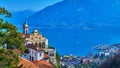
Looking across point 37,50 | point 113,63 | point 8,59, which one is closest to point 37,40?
point 37,50

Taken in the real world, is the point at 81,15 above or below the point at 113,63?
above

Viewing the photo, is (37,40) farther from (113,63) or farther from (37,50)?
(113,63)

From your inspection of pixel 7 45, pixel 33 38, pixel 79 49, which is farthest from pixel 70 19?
pixel 7 45

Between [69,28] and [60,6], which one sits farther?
[60,6]

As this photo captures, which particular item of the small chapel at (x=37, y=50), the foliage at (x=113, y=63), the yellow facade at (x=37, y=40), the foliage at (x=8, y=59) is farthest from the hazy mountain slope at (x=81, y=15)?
the foliage at (x=8, y=59)

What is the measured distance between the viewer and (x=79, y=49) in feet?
164

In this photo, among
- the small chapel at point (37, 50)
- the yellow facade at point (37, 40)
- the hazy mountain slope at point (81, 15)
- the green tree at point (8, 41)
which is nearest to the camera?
the green tree at point (8, 41)

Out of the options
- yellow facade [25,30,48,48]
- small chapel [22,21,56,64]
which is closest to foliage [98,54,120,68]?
small chapel [22,21,56,64]

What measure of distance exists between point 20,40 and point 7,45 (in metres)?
0.15

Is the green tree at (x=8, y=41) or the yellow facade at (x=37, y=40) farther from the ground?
the yellow facade at (x=37, y=40)

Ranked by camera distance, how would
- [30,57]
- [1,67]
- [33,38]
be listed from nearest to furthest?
[1,67]
[30,57]
[33,38]

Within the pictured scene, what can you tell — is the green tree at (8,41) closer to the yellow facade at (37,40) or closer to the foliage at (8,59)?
the foliage at (8,59)

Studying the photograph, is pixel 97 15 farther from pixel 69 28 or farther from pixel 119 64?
pixel 119 64

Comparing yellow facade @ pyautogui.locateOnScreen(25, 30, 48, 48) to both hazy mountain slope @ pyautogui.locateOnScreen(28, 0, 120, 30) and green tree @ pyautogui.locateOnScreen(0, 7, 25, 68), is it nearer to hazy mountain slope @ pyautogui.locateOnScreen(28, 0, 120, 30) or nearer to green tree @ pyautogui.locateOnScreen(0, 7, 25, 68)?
green tree @ pyautogui.locateOnScreen(0, 7, 25, 68)
